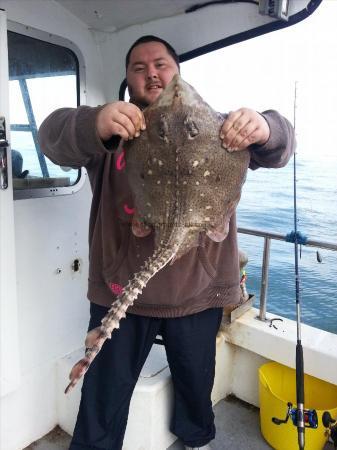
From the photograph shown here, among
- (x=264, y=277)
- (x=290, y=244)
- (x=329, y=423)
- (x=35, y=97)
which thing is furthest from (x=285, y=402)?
(x=290, y=244)

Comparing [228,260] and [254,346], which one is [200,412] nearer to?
[254,346]

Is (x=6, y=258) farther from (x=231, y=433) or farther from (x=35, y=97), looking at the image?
(x=231, y=433)

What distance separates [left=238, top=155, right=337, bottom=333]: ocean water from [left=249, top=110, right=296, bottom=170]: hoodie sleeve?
2.12 m

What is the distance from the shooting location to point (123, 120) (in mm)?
1433

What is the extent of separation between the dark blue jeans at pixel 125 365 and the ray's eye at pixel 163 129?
1135mm

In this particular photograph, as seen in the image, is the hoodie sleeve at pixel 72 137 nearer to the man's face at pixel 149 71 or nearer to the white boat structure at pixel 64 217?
the man's face at pixel 149 71

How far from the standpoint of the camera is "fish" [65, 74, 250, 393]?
139cm

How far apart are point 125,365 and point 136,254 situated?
0.70 metres

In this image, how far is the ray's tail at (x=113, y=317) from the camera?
1.24 metres

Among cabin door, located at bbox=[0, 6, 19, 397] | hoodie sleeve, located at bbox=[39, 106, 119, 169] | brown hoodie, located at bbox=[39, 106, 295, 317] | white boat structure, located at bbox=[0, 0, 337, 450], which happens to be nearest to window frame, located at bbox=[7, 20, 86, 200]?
white boat structure, located at bbox=[0, 0, 337, 450]

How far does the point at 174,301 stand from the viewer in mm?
2043

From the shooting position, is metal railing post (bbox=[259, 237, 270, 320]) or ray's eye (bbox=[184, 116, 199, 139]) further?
metal railing post (bbox=[259, 237, 270, 320])

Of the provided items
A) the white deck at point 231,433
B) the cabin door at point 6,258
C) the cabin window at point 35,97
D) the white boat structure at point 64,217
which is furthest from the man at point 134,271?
the cabin window at point 35,97

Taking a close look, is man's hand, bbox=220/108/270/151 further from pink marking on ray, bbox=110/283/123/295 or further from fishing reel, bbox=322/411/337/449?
fishing reel, bbox=322/411/337/449
